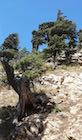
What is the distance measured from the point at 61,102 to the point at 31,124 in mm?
4063

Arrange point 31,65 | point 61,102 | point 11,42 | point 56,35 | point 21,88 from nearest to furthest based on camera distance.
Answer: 1. point 21,88
2. point 61,102
3. point 31,65
4. point 56,35
5. point 11,42

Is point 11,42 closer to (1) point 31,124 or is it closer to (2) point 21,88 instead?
(2) point 21,88

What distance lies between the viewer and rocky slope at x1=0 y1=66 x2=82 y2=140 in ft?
71.8

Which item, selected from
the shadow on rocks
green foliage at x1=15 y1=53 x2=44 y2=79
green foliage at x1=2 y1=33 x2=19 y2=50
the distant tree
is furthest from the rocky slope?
green foliage at x1=2 y1=33 x2=19 y2=50

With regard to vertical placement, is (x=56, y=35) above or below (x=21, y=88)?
above

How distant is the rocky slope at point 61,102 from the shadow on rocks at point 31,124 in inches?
3.0

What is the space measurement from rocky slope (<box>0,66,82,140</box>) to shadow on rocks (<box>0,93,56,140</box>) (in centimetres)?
8

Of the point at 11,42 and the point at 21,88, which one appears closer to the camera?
the point at 21,88

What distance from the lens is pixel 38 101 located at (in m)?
25.7

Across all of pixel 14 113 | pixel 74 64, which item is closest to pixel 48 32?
pixel 74 64

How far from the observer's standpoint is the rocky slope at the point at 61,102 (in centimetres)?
2189

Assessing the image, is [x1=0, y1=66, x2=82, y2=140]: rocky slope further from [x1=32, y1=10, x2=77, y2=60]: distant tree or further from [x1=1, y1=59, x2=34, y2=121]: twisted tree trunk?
[x1=32, y1=10, x2=77, y2=60]: distant tree

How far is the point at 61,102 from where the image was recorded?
26.1 metres

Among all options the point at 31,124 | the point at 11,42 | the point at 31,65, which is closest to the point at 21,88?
the point at 31,124
